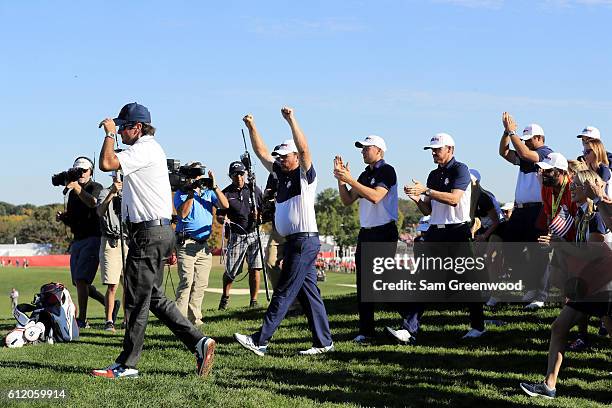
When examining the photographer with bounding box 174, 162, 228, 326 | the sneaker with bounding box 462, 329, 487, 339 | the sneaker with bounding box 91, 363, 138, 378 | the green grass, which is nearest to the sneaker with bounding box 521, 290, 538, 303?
the green grass

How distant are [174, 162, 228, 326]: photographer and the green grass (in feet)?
3.13

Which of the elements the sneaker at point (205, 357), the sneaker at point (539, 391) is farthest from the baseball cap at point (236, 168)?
the sneaker at point (539, 391)

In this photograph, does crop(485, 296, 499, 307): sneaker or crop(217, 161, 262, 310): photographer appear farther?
crop(217, 161, 262, 310): photographer

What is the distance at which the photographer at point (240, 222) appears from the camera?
42.9 feet

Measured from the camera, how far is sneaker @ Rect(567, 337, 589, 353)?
8477mm

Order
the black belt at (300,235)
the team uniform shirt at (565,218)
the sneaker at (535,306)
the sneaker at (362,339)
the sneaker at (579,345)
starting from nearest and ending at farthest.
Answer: the team uniform shirt at (565,218) → the sneaker at (579,345) → the black belt at (300,235) → the sneaker at (362,339) → the sneaker at (535,306)

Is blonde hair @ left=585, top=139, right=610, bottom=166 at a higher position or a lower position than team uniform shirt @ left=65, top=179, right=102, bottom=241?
higher

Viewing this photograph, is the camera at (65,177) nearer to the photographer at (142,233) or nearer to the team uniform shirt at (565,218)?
the photographer at (142,233)

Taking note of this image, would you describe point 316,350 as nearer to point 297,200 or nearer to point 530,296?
point 297,200

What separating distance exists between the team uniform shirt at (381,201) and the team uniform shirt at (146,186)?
8.20ft

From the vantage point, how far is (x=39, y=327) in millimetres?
10117

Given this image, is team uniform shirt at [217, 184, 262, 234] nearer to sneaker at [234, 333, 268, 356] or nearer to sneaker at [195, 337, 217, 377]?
sneaker at [234, 333, 268, 356]

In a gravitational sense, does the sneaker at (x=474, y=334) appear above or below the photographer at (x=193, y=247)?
below

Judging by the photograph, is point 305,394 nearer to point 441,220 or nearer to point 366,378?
point 366,378
